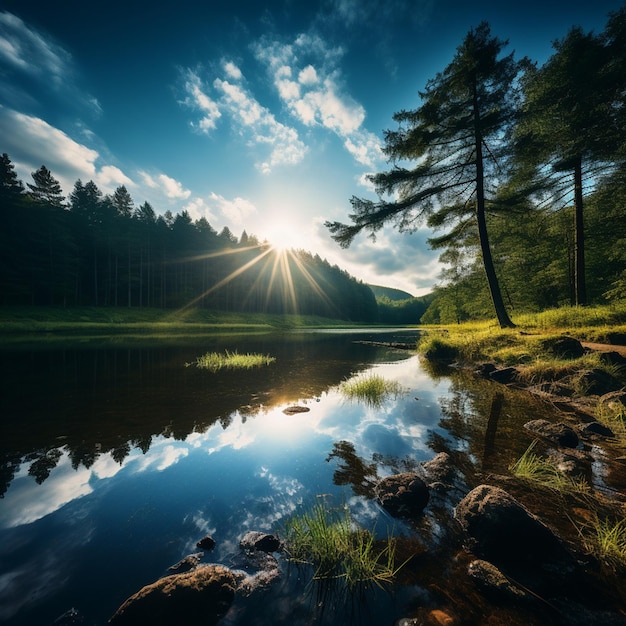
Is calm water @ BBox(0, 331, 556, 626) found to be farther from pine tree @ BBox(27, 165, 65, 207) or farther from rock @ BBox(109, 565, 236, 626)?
pine tree @ BBox(27, 165, 65, 207)

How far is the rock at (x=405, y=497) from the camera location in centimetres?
365

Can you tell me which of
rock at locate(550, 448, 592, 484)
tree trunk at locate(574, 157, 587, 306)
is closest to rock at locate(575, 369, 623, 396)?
rock at locate(550, 448, 592, 484)

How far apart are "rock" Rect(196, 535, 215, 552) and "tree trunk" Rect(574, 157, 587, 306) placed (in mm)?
20368

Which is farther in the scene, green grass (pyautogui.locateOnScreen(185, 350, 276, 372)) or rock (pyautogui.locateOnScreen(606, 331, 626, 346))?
green grass (pyautogui.locateOnScreen(185, 350, 276, 372))

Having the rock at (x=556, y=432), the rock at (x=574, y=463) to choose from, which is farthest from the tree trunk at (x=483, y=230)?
the rock at (x=574, y=463)

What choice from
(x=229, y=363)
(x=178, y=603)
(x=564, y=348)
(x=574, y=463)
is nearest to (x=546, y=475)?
(x=574, y=463)

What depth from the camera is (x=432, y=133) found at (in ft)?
52.7

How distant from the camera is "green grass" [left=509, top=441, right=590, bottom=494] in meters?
3.88

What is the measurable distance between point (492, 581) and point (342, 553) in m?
1.40

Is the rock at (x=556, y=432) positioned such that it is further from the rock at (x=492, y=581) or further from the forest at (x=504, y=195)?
the forest at (x=504, y=195)

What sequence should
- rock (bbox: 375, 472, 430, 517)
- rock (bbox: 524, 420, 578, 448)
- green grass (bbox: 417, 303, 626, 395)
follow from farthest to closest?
green grass (bbox: 417, 303, 626, 395) < rock (bbox: 524, 420, 578, 448) < rock (bbox: 375, 472, 430, 517)

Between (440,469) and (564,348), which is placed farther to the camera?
(564,348)

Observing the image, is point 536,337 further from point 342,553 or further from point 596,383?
point 342,553

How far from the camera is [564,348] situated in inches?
384
